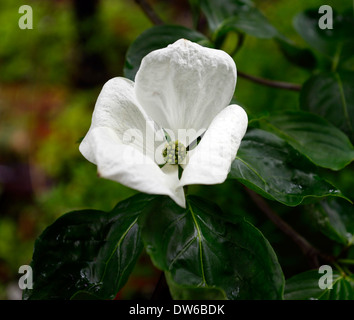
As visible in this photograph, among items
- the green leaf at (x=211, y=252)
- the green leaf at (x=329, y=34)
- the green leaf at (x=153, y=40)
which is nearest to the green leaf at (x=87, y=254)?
the green leaf at (x=211, y=252)

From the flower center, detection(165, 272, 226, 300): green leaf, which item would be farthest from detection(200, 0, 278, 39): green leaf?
detection(165, 272, 226, 300): green leaf

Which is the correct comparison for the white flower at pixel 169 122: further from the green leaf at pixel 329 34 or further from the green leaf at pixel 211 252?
the green leaf at pixel 329 34

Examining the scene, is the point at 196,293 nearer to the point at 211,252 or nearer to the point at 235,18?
the point at 211,252

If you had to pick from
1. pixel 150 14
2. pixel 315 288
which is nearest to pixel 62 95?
pixel 150 14

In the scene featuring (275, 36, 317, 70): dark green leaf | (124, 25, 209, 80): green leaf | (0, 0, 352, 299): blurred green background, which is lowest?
(0, 0, 352, 299): blurred green background

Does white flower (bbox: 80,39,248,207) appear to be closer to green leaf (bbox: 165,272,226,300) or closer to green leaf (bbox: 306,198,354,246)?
green leaf (bbox: 165,272,226,300)

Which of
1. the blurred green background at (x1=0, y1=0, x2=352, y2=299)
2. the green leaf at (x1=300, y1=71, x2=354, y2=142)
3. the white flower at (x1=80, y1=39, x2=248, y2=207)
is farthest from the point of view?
the blurred green background at (x1=0, y1=0, x2=352, y2=299)
